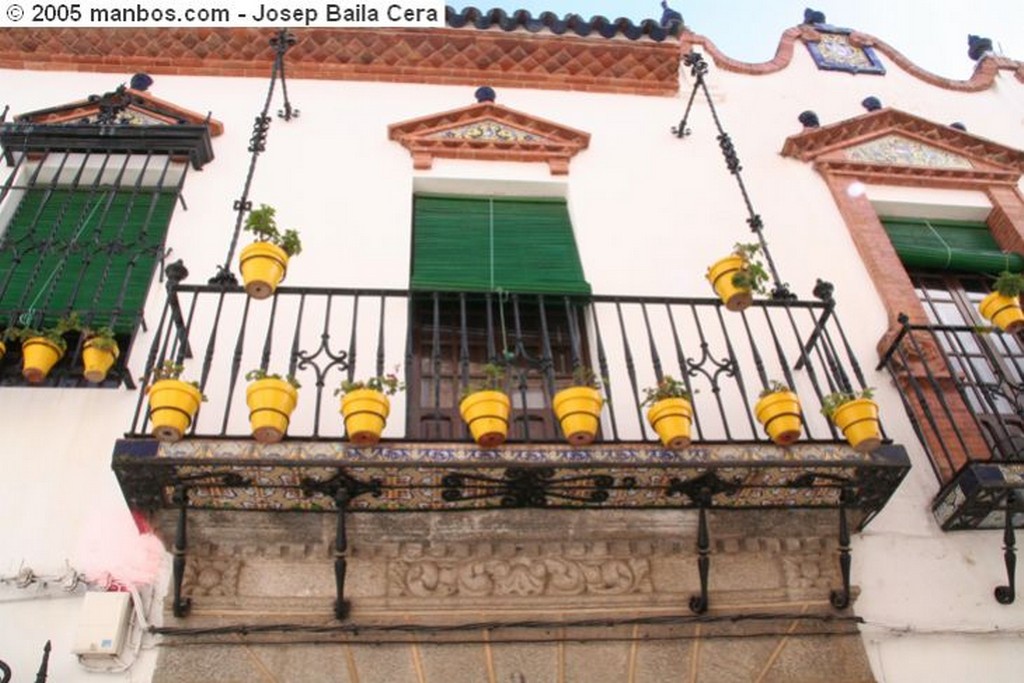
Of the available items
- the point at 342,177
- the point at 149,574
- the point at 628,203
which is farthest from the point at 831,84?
the point at 149,574

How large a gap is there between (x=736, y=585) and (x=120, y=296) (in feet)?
12.4

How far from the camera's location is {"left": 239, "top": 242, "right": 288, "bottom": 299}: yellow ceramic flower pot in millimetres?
4316

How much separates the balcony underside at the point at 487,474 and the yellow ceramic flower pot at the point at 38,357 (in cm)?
106

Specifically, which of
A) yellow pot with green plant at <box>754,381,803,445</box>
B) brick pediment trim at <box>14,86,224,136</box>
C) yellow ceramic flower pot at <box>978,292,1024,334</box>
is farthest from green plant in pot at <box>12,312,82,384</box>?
yellow ceramic flower pot at <box>978,292,1024,334</box>

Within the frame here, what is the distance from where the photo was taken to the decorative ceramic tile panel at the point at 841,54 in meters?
8.47

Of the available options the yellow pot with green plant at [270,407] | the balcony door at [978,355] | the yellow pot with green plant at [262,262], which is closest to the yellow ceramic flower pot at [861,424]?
the balcony door at [978,355]

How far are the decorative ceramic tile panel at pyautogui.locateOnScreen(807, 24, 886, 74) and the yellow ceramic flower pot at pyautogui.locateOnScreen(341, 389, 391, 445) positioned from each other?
6394mm

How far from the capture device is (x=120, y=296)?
17.0 feet

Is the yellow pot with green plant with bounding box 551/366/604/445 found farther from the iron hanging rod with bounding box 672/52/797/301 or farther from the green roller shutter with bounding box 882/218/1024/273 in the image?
the green roller shutter with bounding box 882/218/1024/273

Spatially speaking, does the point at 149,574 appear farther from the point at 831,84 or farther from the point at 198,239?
the point at 831,84

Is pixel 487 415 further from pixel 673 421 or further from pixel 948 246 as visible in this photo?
pixel 948 246

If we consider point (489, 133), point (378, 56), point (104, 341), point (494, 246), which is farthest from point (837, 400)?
point (378, 56)

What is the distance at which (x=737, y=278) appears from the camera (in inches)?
184

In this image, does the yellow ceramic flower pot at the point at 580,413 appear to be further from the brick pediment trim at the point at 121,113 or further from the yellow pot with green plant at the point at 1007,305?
the brick pediment trim at the point at 121,113
